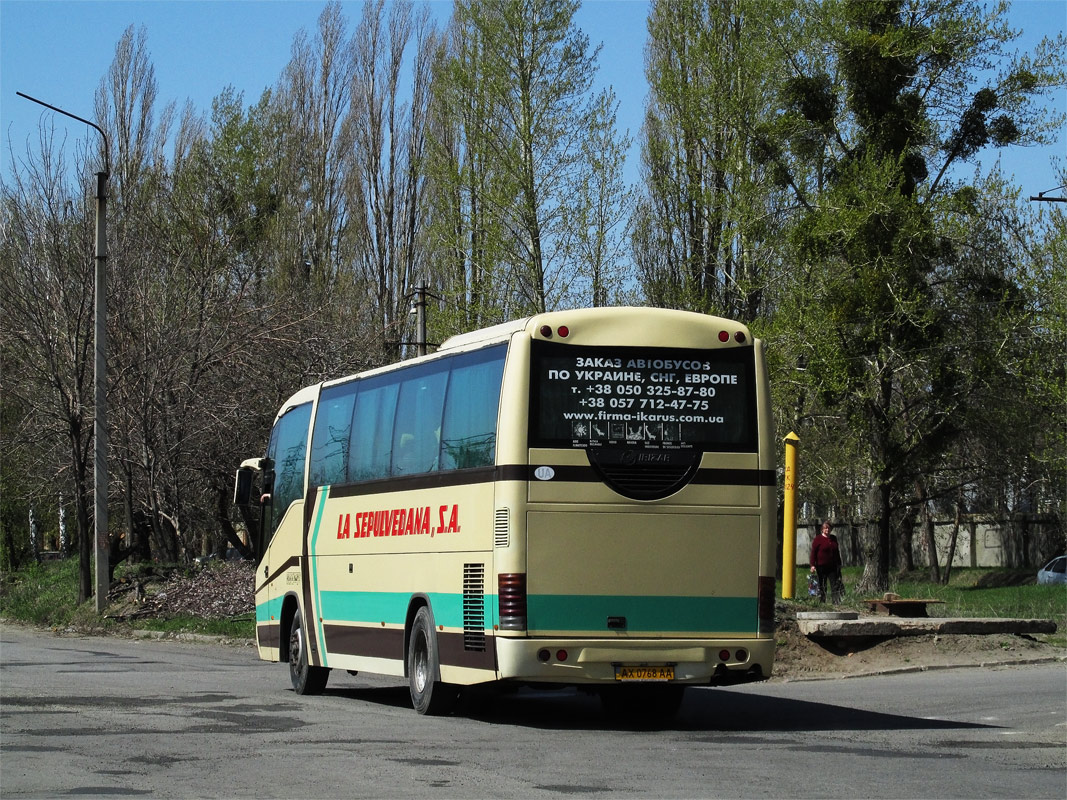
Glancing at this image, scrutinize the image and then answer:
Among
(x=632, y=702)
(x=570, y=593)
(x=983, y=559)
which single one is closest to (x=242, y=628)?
(x=632, y=702)

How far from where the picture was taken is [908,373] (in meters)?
35.1

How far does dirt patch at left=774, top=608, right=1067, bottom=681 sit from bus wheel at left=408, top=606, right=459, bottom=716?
5588 millimetres

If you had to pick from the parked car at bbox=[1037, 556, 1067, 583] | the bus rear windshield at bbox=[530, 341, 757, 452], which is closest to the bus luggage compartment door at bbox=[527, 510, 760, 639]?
the bus rear windshield at bbox=[530, 341, 757, 452]

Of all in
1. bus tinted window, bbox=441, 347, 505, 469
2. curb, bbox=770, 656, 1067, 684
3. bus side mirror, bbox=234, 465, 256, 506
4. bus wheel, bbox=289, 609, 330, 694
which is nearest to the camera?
bus tinted window, bbox=441, 347, 505, 469

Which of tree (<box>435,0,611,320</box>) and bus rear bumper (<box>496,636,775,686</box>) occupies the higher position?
tree (<box>435,0,611,320</box>)

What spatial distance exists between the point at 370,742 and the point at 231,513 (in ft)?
105

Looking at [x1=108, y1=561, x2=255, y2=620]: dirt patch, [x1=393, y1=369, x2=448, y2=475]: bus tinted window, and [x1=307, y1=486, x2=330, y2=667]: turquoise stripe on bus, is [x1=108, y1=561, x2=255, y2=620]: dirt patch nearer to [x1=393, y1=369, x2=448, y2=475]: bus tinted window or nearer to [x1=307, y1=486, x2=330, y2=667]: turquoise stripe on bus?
[x1=307, y1=486, x2=330, y2=667]: turquoise stripe on bus

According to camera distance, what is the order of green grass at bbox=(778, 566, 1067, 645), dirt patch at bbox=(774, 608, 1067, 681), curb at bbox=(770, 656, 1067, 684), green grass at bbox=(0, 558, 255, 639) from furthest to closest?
green grass at bbox=(0, 558, 255, 639)
green grass at bbox=(778, 566, 1067, 645)
dirt patch at bbox=(774, 608, 1067, 681)
curb at bbox=(770, 656, 1067, 684)

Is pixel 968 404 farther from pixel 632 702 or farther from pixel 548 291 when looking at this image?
pixel 632 702

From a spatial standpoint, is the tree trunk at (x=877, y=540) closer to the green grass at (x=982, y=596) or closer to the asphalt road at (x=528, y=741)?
the green grass at (x=982, y=596)

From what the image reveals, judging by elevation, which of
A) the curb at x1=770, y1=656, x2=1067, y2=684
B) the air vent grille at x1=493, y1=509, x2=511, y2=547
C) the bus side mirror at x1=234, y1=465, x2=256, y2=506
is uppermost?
the bus side mirror at x1=234, y1=465, x2=256, y2=506

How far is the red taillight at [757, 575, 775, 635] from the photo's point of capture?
1315 centimetres

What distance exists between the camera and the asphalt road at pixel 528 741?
916cm

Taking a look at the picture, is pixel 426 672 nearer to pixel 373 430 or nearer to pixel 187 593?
pixel 373 430
